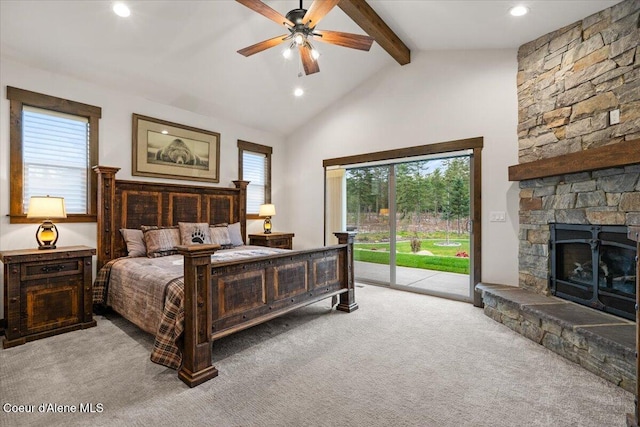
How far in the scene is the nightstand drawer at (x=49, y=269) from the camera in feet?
9.44

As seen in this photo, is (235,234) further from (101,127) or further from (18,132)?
(18,132)

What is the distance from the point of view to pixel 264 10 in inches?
101

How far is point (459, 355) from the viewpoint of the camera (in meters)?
2.65

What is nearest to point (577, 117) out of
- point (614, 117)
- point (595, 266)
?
point (614, 117)

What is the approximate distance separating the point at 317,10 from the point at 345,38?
0.43 m

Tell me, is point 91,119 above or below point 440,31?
below

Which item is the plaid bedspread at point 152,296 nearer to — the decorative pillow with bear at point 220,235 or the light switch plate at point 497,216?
the decorative pillow with bear at point 220,235

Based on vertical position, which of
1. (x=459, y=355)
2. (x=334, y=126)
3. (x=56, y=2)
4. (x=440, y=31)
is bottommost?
(x=459, y=355)

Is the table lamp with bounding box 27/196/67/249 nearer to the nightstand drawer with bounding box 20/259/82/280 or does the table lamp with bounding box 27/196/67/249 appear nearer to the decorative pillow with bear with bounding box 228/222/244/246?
the nightstand drawer with bounding box 20/259/82/280

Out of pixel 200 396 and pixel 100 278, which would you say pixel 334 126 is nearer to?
pixel 100 278

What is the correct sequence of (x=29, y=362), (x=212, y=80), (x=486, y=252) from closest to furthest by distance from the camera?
(x=29, y=362) → (x=486, y=252) → (x=212, y=80)

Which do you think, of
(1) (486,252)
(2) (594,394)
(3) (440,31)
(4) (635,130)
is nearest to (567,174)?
(4) (635,130)

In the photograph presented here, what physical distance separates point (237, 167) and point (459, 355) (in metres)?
4.47

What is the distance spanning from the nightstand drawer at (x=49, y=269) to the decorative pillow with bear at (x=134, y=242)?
0.66m
